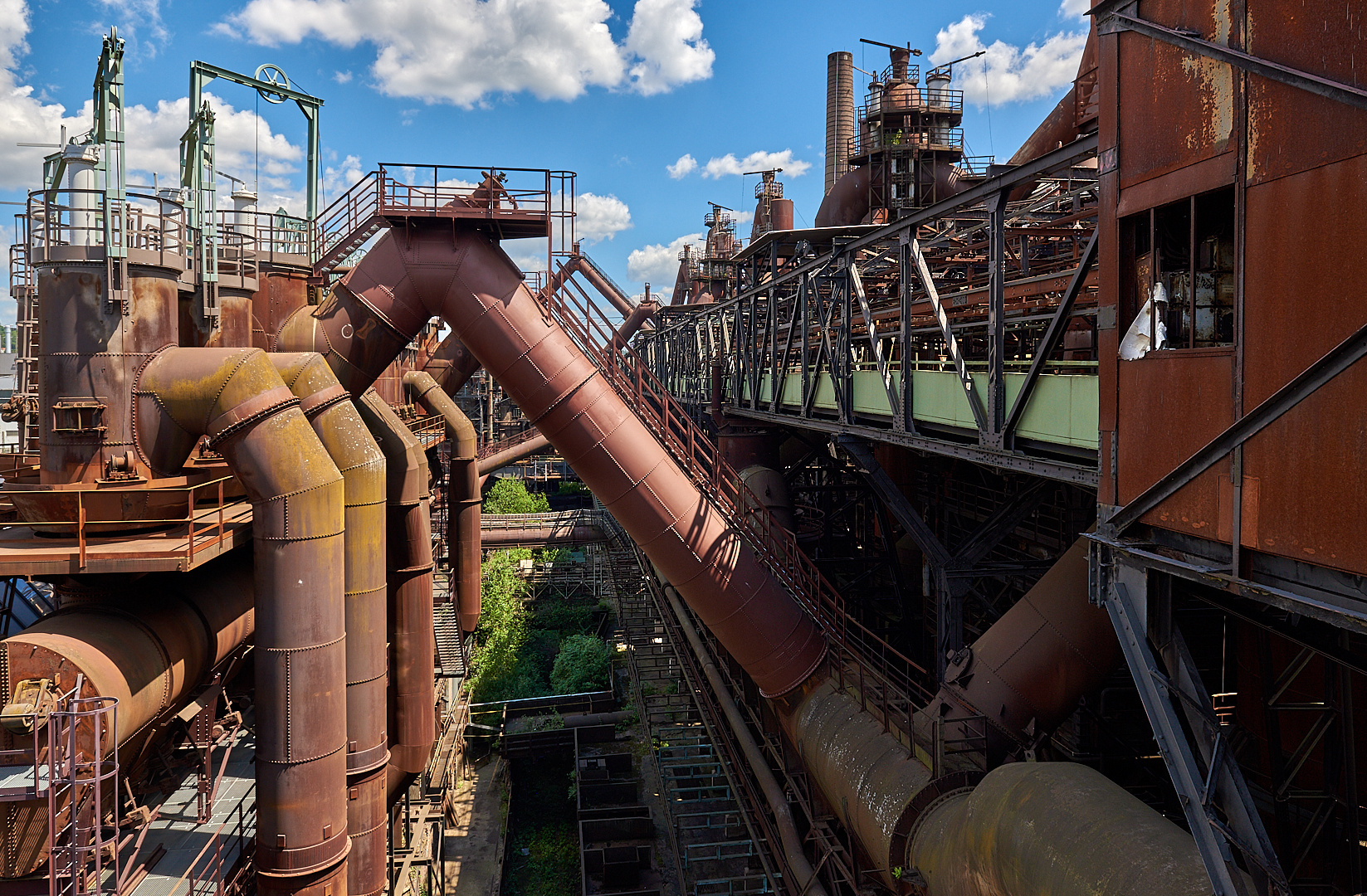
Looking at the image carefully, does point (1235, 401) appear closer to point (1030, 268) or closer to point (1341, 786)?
point (1341, 786)

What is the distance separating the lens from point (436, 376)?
25.0 metres

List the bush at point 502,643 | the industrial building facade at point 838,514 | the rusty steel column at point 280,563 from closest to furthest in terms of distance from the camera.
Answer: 1. the industrial building facade at point 838,514
2. the rusty steel column at point 280,563
3. the bush at point 502,643

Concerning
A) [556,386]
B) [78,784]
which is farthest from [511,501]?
[78,784]

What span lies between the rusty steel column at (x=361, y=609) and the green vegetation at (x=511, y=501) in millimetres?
35680

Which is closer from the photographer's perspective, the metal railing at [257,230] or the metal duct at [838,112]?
the metal railing at [257,230]

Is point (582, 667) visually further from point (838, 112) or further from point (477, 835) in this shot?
point (838, 112)

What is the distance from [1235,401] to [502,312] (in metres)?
8.90

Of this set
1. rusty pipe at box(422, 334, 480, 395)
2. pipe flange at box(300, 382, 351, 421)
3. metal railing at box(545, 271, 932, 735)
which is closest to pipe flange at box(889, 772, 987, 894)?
metal railing at box(545, 271, 932, 735)

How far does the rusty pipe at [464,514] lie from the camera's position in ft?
69.3

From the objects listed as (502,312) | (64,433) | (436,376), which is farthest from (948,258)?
(436,376)

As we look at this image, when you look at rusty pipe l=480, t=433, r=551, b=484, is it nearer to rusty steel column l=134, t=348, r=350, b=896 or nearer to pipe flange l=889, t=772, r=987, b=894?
rusty steel column l=134, t=348, r=350, b=896

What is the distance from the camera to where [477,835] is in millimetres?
19141

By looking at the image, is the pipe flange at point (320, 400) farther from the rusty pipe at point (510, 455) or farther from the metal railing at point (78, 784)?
the rusty pipe at point (510, 455)

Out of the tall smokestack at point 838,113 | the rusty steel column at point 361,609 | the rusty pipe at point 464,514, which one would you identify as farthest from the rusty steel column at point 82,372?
the tall smokestack at point 838,113
